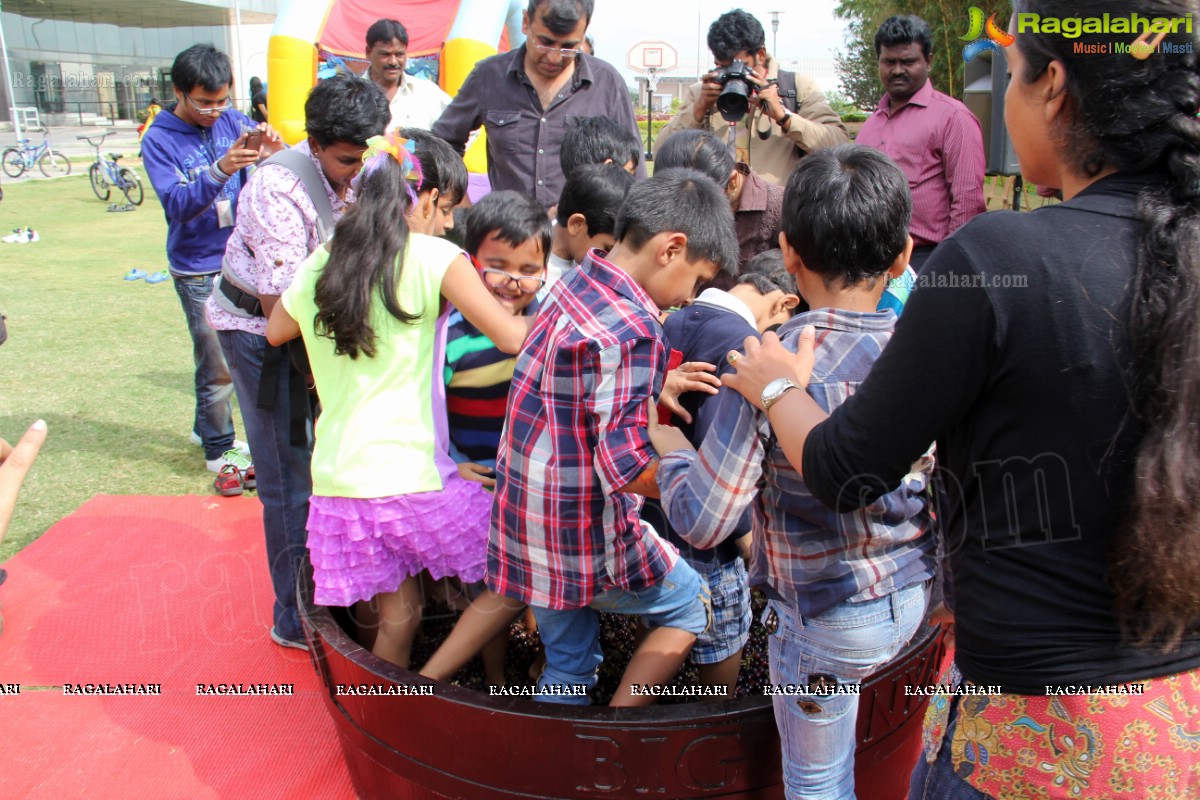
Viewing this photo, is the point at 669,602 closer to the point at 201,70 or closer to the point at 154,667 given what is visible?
the point at 154,667

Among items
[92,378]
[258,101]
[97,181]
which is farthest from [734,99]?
[97,181]

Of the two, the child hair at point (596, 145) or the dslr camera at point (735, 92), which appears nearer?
the child hair at point (596, 145)

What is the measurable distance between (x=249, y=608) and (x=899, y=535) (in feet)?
7.85

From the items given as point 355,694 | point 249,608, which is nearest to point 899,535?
point 355,694

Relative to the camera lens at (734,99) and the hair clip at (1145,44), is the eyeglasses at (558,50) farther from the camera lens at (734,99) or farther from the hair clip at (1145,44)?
the hair clip at (1145,44)

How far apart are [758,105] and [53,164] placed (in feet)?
65.8

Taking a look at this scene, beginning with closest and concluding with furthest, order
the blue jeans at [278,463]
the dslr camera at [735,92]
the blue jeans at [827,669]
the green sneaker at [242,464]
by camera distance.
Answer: the blue jeans at [827,669] < the blue jeans at [278,463] < the dslr camera at [735,92] < the green sneaker at [242,464]

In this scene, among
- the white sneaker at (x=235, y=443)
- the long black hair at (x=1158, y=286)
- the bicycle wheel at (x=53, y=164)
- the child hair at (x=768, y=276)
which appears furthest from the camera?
the bicycle wheel at (x=53, y=164)

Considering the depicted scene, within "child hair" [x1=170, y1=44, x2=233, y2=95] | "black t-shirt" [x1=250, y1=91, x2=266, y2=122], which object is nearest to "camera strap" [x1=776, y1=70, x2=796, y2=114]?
"child hair" [x1=170, y1=44, x2=233, y2=95]

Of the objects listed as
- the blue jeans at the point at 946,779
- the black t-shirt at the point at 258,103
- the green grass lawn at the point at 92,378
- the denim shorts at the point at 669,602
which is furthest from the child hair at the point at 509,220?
the black t-shirt at the point at 258,103

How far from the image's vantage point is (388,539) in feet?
6.97

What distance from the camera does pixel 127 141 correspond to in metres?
26.7

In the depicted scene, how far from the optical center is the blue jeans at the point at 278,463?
2.61 metres

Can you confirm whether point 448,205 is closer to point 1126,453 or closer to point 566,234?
point 566,234
